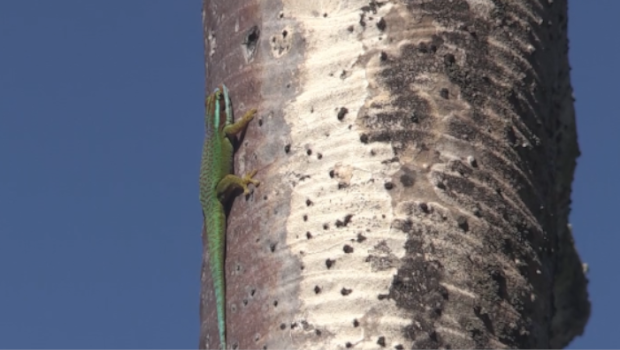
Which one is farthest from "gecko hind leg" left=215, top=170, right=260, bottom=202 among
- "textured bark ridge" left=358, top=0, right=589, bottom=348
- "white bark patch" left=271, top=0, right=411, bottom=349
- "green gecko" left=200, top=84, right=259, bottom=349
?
"textured bark ridge" left=358, top=0, right=589, bottom=348

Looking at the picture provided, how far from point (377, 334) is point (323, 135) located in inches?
22.5

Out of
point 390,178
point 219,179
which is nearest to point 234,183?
point 219,179

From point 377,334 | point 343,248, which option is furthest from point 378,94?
point 377,334

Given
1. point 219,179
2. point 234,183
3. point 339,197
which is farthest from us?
point 219,179

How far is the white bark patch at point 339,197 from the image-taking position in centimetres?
334

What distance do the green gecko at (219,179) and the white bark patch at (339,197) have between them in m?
0.19

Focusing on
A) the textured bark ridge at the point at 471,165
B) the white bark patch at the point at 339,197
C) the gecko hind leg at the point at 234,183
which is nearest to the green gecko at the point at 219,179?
the gecko hind leg at the point at 234,183

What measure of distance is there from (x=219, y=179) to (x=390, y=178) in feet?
2.20

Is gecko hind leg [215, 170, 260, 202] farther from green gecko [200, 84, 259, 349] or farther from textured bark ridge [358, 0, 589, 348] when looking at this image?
textured bark ridge [358, 0, 589, 348]

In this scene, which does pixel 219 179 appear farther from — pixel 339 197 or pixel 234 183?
pixel 339 197

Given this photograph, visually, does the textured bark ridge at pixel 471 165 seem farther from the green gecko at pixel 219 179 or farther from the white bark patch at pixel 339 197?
the green gecko at pixel 219 179

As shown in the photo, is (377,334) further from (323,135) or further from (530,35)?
(530,35)

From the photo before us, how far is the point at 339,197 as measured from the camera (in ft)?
11.4

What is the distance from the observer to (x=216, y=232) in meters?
3.81
